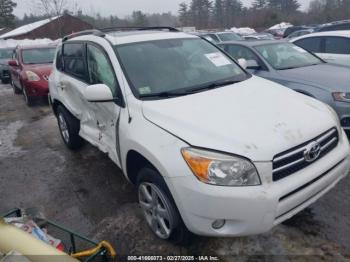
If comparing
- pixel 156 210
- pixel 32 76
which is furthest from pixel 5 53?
pixel 156 210

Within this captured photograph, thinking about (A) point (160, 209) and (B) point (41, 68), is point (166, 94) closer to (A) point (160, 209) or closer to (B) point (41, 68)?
(A) point (160, 209)

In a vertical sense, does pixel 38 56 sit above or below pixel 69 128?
above

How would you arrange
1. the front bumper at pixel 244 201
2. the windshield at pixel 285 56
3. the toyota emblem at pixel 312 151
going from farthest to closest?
the windshield at pixel 285 56, the toyota emblem at pixel 312 151, the front bumper at pixel 244 201

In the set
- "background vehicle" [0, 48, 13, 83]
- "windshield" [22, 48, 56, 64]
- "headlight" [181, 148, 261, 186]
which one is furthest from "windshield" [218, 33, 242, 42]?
"headlight" [181, 148, 261, 186]

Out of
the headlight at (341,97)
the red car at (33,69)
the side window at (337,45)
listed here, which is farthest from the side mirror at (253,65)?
the red car at (33,69)

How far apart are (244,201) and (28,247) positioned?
138 centimetres

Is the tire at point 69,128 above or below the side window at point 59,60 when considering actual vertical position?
below

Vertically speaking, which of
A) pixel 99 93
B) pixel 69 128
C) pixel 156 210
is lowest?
pixel 156 210

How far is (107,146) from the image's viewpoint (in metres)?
3.63

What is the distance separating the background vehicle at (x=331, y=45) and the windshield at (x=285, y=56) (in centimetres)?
133

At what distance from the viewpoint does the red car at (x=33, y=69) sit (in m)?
8.45

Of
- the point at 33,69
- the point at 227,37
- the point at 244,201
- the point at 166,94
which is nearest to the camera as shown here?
the point at 244,201

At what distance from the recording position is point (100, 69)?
3.67 m

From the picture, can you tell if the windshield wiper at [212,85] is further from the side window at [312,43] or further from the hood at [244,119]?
the side window at [312,43]
